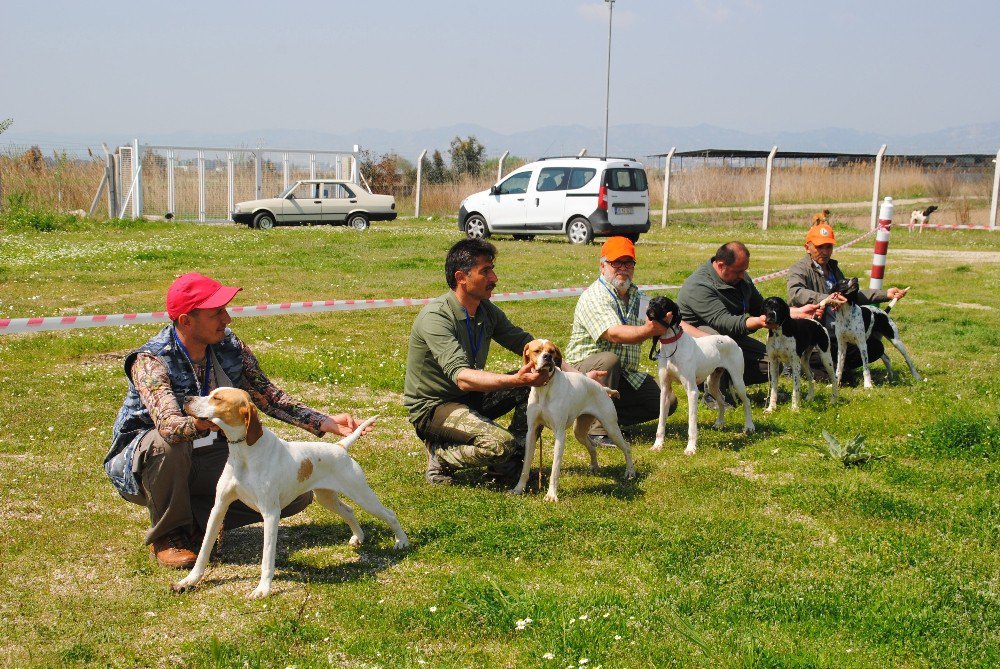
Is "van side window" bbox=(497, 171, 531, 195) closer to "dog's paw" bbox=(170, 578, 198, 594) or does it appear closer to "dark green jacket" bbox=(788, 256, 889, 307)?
"dark green jacket" bbox=(788, 256, 889, 307)

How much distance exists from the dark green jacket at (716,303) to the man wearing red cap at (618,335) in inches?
33.8

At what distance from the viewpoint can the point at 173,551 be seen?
15.8ft

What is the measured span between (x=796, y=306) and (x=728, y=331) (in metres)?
1.25

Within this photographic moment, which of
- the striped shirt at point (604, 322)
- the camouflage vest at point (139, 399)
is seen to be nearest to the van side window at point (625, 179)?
the striped shirt at point (604, 322)

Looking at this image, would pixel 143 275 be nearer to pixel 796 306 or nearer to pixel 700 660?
pixel 796 306

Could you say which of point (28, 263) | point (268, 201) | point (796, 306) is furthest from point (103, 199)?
point (796, 306)

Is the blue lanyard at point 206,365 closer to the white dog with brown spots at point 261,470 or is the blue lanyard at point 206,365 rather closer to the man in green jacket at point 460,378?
the white dog with brown spots at point 261,470

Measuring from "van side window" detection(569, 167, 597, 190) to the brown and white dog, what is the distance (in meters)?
16.9

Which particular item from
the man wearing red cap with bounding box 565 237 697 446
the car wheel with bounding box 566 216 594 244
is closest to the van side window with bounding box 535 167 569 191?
the car wheel with bounding box 566 216 594 244

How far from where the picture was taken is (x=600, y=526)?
17.3 feet

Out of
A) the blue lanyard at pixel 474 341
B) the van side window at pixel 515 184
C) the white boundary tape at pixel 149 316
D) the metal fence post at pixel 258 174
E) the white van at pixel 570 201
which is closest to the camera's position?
the blue lanyard at pixel 474 341

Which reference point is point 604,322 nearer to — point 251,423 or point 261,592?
point 251,423

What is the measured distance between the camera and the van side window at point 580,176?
22375 mm

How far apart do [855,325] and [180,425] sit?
6049 millimetres
